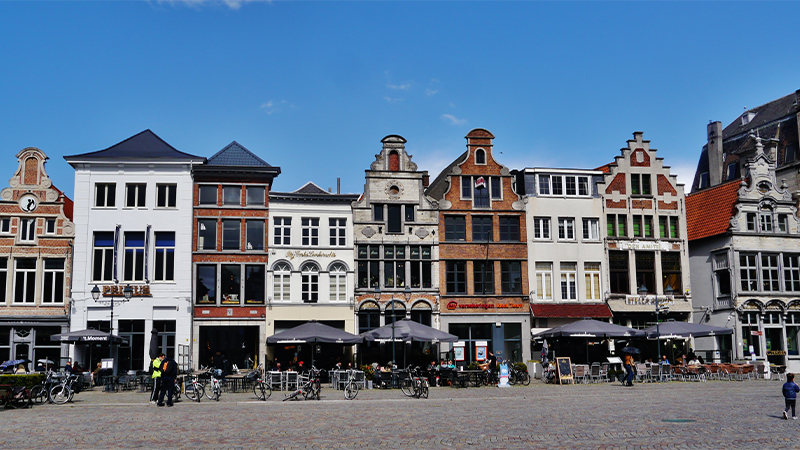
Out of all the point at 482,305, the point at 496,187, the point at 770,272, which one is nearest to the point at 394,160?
the point at 496,187

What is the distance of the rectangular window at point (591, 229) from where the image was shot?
1839 inches

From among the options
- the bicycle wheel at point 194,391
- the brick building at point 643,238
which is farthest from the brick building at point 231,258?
the brick building at point 643,238

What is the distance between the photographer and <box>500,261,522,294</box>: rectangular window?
4541 cm

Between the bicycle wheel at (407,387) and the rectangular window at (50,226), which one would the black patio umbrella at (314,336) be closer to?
the bicycle wheel at (407,387)

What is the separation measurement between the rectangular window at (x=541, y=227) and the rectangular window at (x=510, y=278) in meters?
2.11

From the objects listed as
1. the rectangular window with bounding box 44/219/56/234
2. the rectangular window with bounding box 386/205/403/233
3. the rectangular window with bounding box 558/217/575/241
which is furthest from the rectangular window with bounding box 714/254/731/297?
the rectangular window with bounding box 44/219/56/234

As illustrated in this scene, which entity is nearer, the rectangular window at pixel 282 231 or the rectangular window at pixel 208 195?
the rectangular window at pixel 208 195

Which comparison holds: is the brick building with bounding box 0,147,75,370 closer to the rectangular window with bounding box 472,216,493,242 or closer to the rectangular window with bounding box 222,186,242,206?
the rectangular window with bounding box 222,186,242,206

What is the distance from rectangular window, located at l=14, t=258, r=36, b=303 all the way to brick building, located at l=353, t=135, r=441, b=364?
54.6ft

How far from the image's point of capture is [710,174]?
59.5m

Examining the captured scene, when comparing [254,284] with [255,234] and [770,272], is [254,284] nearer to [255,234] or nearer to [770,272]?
[255,234]

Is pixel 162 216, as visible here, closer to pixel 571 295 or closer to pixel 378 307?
Answer: pixel 378 307

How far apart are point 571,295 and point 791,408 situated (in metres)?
25.9

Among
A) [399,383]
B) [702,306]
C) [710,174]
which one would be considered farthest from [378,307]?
[710,174]
